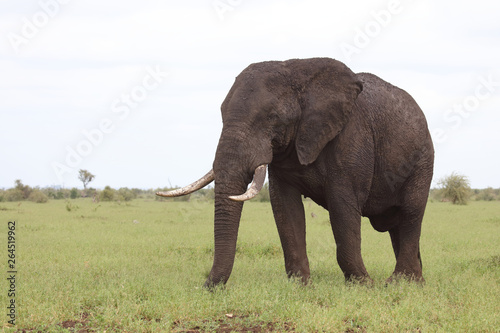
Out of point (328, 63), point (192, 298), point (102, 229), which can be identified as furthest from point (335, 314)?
point (102, 229)

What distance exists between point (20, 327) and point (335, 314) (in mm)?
3567

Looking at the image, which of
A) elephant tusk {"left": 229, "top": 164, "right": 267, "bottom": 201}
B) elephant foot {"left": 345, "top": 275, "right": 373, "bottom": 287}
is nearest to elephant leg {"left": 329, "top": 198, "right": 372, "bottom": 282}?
elephant foot {"left": 345, "top": 275, "right": 373, "bottom": 287}

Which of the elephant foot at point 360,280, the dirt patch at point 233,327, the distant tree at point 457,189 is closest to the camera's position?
the dirt patch at point 233,327

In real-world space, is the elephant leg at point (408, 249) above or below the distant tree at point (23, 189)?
below

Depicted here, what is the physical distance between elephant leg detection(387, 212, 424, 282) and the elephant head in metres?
2.33

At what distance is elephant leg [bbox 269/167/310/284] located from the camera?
802 centimetres

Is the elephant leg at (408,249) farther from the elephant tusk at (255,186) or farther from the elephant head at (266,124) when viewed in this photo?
the elephant tusk at (255,186)

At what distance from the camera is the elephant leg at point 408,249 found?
866 centimetres

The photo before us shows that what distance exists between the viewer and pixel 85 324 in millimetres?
6109

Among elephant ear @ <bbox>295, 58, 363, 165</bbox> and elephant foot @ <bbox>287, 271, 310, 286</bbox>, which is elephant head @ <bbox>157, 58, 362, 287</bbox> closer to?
elephant ear @ <bbox>295, 58, 363, 165</bbox>

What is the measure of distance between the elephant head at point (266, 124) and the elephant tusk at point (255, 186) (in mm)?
11

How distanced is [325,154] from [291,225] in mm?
1184

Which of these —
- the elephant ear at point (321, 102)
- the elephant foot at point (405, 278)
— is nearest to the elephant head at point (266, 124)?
the elephant ear at point (321, 102)

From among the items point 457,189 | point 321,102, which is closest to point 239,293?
point 321,102
